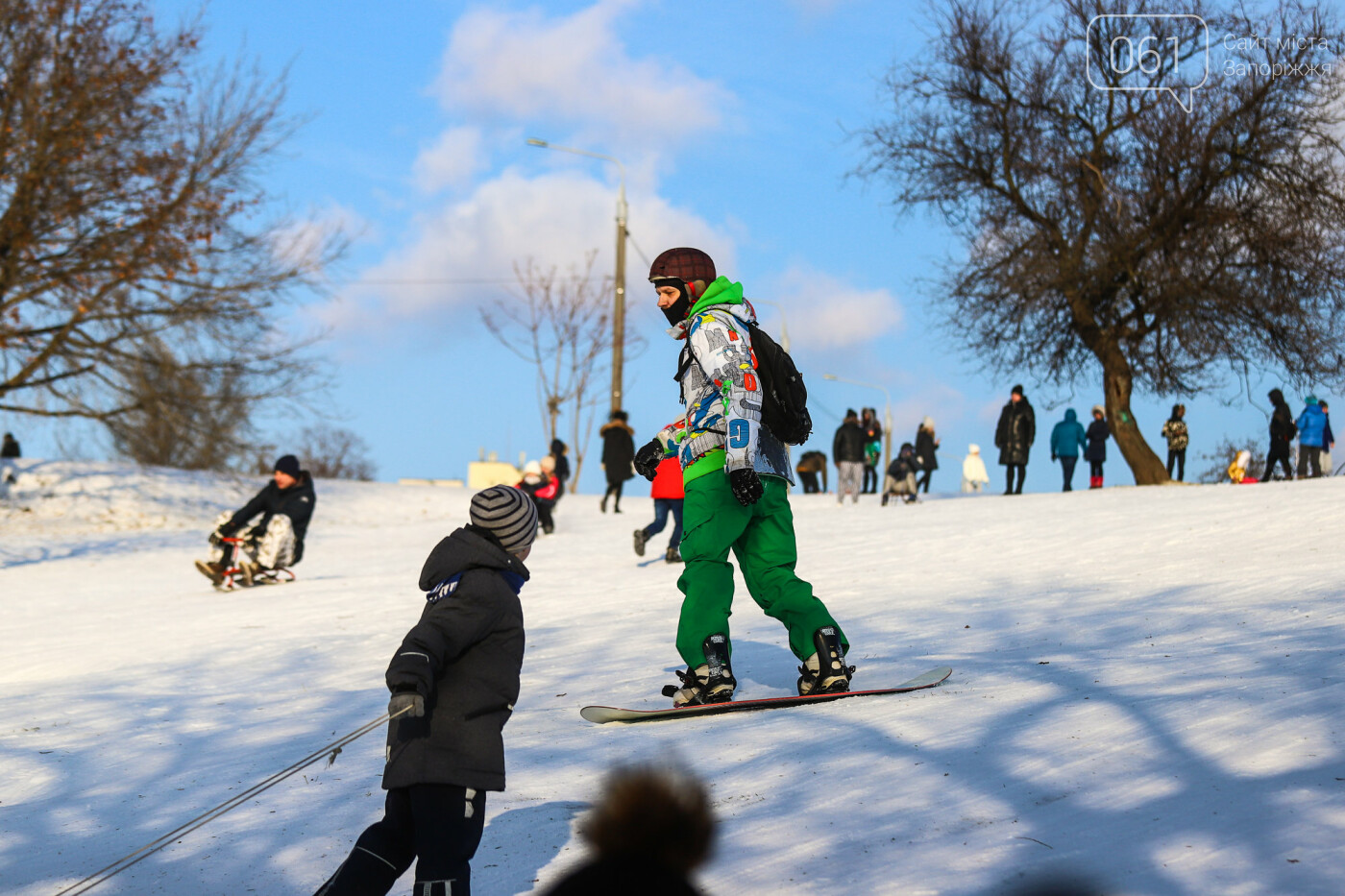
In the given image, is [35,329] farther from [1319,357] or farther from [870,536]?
[1319,357]

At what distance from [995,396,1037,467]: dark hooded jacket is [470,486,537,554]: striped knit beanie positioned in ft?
58.5

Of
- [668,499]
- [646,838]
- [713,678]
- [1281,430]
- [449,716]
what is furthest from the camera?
[1281,430]

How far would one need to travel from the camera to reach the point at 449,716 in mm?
3027

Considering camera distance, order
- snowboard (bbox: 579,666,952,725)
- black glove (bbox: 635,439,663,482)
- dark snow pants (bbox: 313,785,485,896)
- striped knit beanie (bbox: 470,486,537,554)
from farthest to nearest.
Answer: black glove (bbox: 635,439,663,482), snowboard (bbox: 579,666,952,725), striped knit beanie (bbox: 470,486,537,554), dark snow pants (bbox: 313,785,485,896)

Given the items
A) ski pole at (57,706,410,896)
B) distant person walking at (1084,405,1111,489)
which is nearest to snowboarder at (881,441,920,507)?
distant person walking at (1084,405,1111,489)

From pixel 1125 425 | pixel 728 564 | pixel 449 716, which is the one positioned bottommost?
pixel 449 716

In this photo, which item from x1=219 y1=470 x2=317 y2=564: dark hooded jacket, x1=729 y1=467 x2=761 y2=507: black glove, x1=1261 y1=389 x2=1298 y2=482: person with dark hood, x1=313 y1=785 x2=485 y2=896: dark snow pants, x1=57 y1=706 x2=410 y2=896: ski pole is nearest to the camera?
x1=313 y1=785 x2=485 y2=896: dark snow pants

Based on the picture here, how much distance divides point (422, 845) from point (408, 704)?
403mm

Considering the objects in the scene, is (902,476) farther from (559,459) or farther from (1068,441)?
(559,459)

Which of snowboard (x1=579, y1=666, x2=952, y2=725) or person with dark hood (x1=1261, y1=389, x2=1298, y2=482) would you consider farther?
person with dark hood (x1=1261, y1=389, x2=1298, y2=482)

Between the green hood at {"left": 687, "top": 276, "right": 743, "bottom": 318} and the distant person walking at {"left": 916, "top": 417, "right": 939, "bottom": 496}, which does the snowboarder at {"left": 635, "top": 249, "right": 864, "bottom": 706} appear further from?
the distant person walking at {"left": 916, "top": 417, "right": 939, "bottom": 496}

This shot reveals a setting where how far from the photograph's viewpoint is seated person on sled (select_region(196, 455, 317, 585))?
41.1 ft

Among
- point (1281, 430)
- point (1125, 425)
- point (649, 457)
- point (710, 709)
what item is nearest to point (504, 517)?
point (710, 709)

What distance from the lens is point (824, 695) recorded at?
509 centimetres
